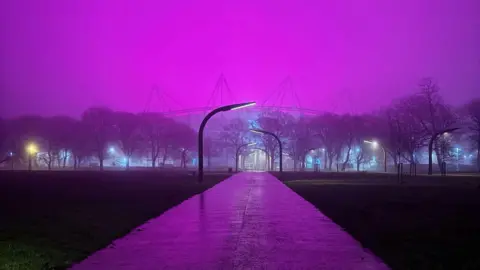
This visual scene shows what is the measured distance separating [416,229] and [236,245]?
5486 millimetres

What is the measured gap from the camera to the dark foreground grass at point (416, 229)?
10078 mm

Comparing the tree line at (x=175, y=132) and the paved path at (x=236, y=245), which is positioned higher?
the tree line at (x=175, y=132)

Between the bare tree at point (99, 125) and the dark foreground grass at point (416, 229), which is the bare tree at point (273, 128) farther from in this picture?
the dark foreground grass at point (416, 229)

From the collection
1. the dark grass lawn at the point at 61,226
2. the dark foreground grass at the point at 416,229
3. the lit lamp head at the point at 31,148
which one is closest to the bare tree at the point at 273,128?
the lit lamp head at the point at 31,148

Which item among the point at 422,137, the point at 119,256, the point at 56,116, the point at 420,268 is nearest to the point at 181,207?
the point at 119,256

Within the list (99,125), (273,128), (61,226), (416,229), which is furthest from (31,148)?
(416,229)

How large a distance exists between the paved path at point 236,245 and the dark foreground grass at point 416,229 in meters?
0.54

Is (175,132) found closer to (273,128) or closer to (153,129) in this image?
(153,129)

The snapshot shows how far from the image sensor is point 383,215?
1770cm

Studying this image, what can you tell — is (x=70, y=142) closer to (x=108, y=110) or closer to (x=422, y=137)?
(x=108, y=110)

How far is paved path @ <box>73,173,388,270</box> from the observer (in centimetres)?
961

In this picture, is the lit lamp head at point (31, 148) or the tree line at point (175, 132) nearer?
Result: the tree line at point (175, 132)

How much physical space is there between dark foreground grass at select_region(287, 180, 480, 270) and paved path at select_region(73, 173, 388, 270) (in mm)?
544

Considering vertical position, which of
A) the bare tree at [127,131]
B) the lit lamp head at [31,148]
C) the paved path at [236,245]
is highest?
the bare tree at [127,131]
